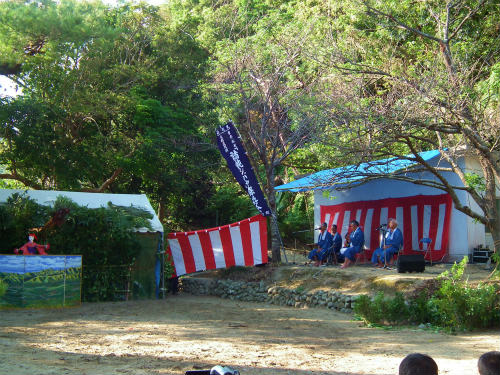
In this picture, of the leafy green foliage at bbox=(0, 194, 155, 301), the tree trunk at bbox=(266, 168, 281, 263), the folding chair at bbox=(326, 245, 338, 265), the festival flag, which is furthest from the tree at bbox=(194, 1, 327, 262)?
the leafy green foliage at bbox=(0, 194, 155, 301)

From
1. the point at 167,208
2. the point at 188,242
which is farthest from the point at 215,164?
the point at 188,242

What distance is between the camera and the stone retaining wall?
40.8ft

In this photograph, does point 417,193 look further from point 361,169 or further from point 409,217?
point 361,169

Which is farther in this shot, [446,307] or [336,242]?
[336,242]

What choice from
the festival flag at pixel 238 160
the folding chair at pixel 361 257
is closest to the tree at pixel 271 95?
the festival flag at pixel 238 160

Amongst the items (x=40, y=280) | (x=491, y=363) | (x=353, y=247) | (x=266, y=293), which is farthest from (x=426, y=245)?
(x=491, y=363)

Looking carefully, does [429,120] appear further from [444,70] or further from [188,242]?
[188,242]

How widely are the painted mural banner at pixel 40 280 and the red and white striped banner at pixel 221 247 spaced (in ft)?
12.0

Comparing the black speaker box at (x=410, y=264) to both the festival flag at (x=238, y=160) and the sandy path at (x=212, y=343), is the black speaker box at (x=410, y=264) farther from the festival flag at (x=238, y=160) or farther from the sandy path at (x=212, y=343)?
the festival flag at (x=238, y=160)

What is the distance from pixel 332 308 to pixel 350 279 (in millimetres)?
962

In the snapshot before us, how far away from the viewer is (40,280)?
1236 cm

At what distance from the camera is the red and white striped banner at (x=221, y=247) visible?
15.6 m

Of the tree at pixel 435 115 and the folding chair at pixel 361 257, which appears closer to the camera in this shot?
the tree at pixel 435 115

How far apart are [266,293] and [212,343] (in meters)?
6.34
